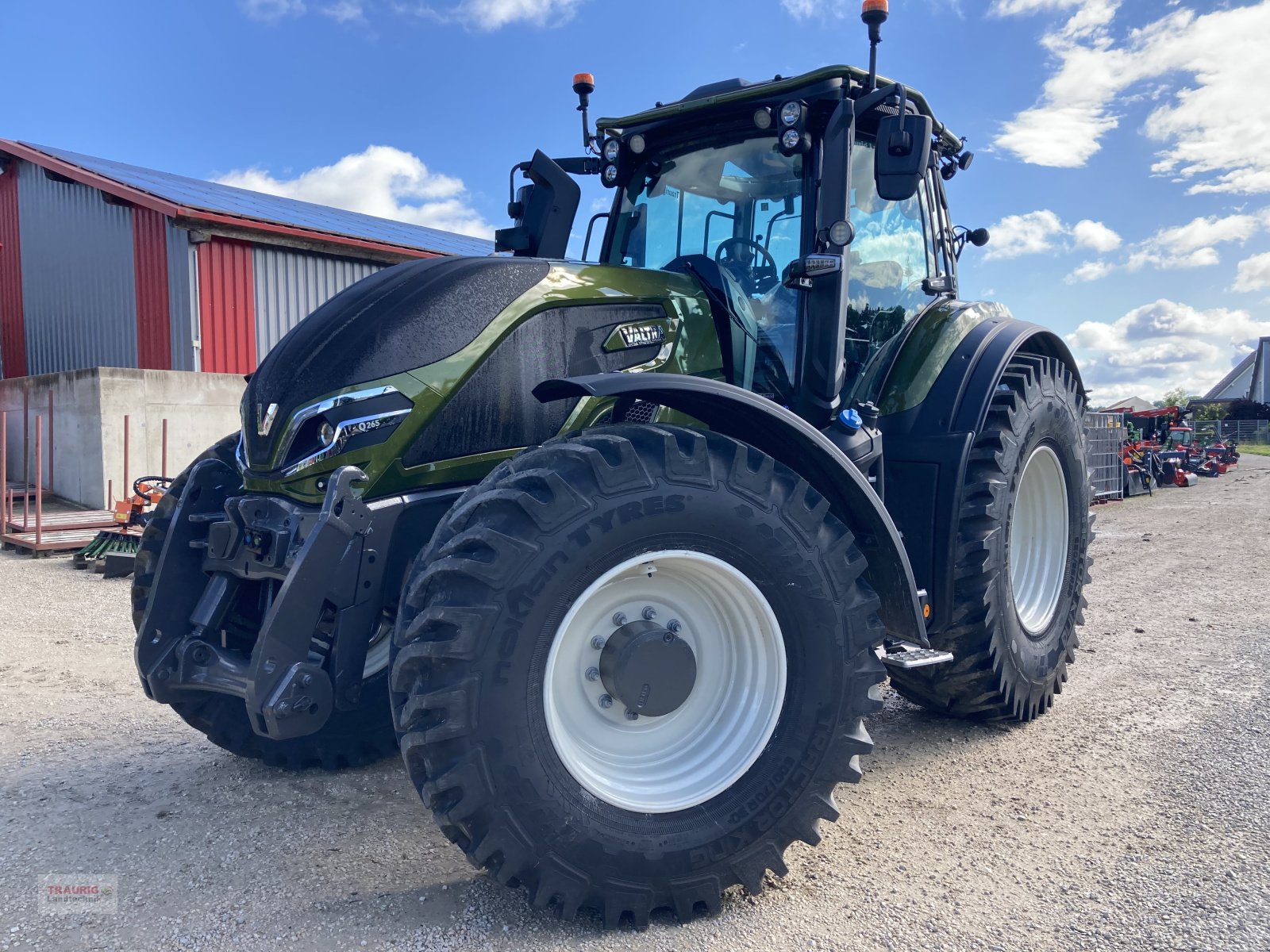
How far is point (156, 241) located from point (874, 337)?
12.6 meters

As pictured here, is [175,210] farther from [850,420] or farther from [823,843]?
[823,843]

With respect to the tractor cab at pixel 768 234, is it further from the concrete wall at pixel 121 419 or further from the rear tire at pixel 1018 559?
the concrete wall at pixel 121 419

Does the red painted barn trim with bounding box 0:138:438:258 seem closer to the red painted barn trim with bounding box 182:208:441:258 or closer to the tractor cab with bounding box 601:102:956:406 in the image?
the red painted barn trim with bounding box 182:208:441:258

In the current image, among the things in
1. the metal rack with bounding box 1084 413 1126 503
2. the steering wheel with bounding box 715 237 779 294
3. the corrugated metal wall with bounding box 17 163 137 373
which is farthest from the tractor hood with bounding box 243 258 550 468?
the metal rack with bounding box 1084 413 1126 503

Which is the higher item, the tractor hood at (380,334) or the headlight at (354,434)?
the tractor hood at (380,334)

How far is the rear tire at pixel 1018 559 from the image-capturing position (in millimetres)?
3750

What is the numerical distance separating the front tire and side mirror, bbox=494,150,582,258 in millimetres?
1766

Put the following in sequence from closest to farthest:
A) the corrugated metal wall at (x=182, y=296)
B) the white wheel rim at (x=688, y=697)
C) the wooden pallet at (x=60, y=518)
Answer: the white wheel rim at (x=688, y=697) → the wooden pallet at (x=60, y=518) → the corrugated metal wall at (x=182, y=296)

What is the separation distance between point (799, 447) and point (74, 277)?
15831mm

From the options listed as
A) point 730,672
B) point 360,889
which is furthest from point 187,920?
point 730,672

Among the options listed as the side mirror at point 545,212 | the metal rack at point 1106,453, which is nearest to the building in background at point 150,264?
the side mirror at point 545,212

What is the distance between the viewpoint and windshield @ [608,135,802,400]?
3674 millimetres

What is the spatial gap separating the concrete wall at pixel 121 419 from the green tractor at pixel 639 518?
31.0ft

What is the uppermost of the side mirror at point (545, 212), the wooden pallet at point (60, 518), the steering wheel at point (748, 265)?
the side mirror at point (545, 212)
